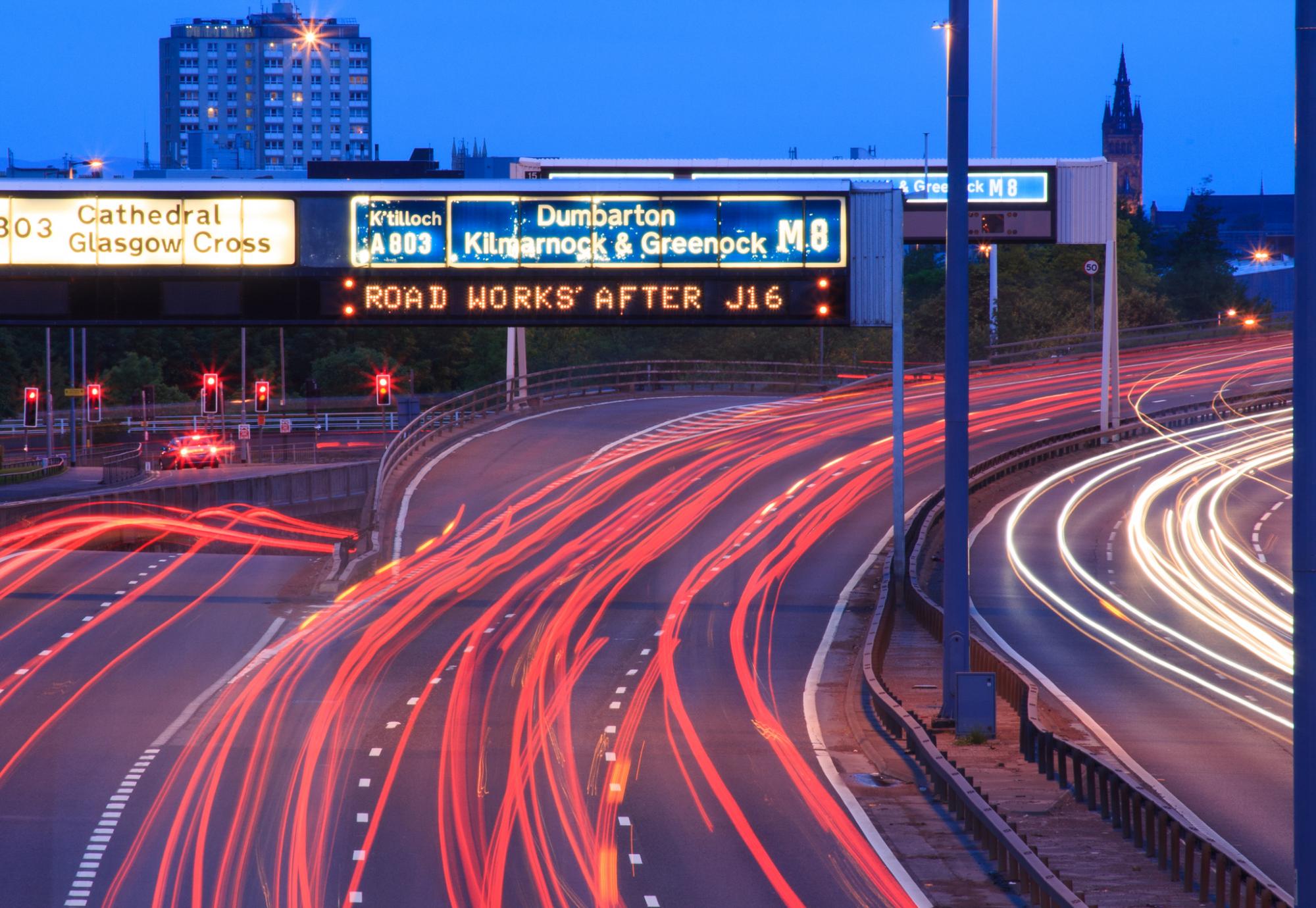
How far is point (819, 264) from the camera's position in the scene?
82.7ft

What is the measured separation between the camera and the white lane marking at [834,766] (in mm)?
13105

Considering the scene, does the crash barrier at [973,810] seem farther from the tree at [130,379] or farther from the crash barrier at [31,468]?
the tree at [130,379]

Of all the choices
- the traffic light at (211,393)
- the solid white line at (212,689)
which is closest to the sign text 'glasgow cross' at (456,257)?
the solid white line at (212,689)

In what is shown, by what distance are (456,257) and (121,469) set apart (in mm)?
32290

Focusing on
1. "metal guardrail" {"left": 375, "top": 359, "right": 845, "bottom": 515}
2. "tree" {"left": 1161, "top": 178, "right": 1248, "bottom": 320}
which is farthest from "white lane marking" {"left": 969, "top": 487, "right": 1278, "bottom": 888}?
"tree" {"left": 1161, "top": 178, "right": 1248, "bottom": 320}

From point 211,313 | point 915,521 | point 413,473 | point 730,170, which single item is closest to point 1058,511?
point 915,521

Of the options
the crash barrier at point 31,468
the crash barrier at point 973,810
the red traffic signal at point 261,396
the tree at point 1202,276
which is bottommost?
the crash barrier at point 973,810

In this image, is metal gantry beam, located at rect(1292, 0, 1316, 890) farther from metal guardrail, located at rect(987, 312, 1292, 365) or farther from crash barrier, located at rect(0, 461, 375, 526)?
metal guardrail, located at rect(987, 312, 1292, 365)

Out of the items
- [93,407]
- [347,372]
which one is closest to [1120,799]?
[93,407]

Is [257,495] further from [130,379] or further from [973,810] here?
[130,379]

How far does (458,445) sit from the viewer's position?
4944cm

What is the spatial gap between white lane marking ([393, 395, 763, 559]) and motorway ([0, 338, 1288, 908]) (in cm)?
17

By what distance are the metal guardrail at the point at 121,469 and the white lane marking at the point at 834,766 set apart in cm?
2837

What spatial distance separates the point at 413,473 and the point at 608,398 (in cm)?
1608
